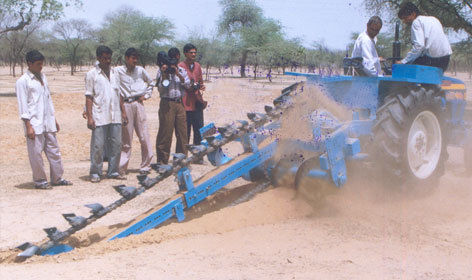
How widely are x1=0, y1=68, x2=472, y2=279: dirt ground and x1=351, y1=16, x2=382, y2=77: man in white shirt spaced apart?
3.57ft

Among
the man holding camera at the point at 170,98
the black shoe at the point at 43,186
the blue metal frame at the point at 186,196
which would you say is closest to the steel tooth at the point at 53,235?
the blue metal frame at the point at 186,196

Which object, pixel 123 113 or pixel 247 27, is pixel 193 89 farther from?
pixel 247 27

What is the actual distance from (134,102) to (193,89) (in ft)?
2.88

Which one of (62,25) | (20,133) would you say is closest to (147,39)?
(62,25)

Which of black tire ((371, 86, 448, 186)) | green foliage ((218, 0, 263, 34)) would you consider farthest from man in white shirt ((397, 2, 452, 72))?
green foliage ((218, 0, 263, 34))

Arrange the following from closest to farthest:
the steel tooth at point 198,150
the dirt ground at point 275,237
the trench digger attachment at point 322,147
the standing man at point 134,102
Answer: the dirt ground at point 275,237, the trench digger attachment at point 322,147, the steel tooth at point 198,150, the standing man at point 134,102

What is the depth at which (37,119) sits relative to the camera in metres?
6.36

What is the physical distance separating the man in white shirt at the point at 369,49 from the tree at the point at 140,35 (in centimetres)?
3768

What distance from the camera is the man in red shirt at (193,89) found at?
7.33 meters

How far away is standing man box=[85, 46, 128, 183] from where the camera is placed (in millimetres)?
6656

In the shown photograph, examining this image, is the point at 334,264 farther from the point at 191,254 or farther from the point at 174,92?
the point at 174,92

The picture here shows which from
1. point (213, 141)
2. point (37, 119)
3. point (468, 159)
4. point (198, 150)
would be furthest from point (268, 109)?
point (37, 119)

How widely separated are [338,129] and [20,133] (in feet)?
29.7

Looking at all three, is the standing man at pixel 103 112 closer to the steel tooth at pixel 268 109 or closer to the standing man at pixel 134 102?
the standing man at pixel 134 102
